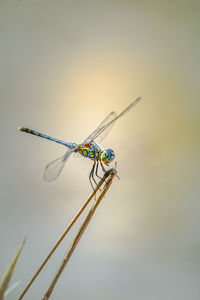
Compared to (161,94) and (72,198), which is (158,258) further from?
(161,94)

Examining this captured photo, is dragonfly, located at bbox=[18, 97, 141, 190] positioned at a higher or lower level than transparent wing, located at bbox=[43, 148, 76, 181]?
higher

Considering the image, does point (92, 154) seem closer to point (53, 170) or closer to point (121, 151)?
point (53, 170)

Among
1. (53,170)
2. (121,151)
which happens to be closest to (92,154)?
(53,170)

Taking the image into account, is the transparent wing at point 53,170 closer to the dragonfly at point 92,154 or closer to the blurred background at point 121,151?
the dragonfly at point 92,154

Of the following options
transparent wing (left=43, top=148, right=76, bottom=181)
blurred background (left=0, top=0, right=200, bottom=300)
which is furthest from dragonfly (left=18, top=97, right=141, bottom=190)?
blurred background (left=0, top=0, right=200, bottom=300)

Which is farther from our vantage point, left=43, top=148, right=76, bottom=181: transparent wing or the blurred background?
the blurred background

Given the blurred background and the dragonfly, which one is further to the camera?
the blurred background

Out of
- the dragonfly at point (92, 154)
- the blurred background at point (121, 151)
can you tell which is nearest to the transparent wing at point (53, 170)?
the dragonfly at point (92, 154)

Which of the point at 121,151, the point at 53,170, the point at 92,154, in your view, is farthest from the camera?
the point at 121,151

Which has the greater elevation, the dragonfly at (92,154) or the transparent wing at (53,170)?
the dragonfly at (92,154)

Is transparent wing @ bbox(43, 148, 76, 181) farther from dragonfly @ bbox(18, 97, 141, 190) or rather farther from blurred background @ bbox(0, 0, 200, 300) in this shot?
blurred background @ bbox(0, 0, 200, 300)
